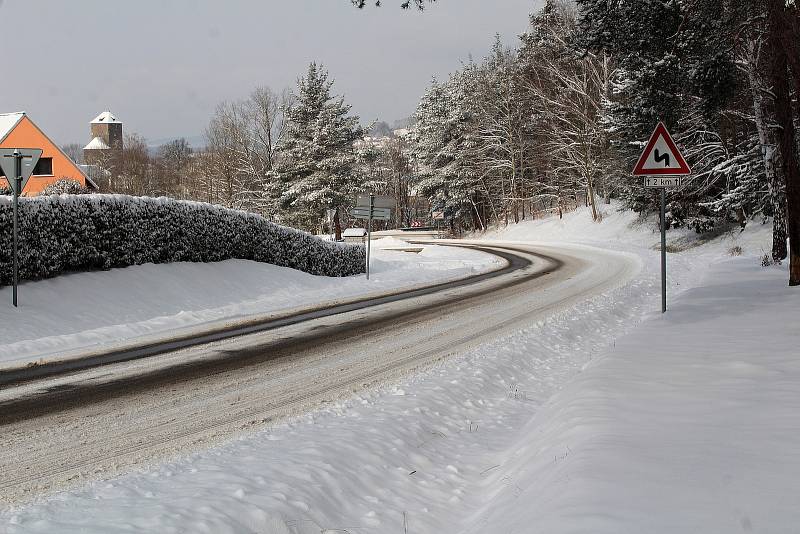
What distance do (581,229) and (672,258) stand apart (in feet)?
59.2

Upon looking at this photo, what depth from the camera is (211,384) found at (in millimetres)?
7176

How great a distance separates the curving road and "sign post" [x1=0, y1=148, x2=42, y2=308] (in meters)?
3.87

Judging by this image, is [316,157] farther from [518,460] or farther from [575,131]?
[518,460]

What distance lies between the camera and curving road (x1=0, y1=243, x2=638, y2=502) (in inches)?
196

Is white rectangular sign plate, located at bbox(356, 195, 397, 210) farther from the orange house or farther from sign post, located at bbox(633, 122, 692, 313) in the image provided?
the orange house

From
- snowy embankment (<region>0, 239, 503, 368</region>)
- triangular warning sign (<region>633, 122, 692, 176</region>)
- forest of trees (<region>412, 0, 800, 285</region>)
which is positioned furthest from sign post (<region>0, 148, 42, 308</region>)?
forest of trees (<region>412, 0, 800, 285</region>)

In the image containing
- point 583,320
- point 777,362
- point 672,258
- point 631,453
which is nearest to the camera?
point 631,453

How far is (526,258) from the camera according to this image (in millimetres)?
27703

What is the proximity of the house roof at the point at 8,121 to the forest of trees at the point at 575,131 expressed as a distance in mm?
17179

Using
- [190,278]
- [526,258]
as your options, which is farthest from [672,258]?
[190,278]

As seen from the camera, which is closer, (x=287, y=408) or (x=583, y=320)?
(x=287, y=408)

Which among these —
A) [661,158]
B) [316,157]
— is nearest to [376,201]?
[661,158]

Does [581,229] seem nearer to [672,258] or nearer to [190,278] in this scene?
[672,258]

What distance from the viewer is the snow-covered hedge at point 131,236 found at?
38.1 ft
